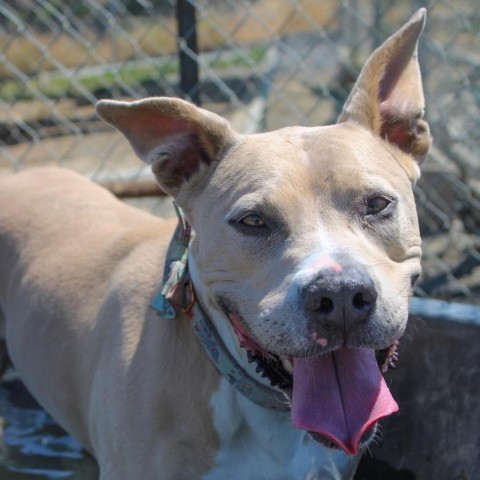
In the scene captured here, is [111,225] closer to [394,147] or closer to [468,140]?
[394,147]

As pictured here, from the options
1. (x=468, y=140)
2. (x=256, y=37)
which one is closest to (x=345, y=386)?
(x=468, y=140)

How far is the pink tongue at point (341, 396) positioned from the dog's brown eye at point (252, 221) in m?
0.41

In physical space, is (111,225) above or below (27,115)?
above

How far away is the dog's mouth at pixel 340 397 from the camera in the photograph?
2486mm

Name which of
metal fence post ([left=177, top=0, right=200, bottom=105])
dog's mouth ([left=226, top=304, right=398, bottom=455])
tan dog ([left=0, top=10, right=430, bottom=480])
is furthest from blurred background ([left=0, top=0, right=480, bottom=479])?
dog's mouth ([left=226, top=304, right=398, bottom=455])

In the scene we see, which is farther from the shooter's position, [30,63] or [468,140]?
[30,63]

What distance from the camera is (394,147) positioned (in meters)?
3.08

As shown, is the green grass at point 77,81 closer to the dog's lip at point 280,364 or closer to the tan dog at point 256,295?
the tan dog at point 256,295

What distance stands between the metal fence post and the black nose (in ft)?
10.6

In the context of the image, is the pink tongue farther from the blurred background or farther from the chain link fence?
the chain link fence

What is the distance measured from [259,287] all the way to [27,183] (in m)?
2.06

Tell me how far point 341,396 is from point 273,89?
176 inches

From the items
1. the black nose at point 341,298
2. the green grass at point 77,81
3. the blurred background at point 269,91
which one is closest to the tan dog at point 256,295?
the black nose at point 341,298

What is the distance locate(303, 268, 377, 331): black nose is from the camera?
7.50ft
